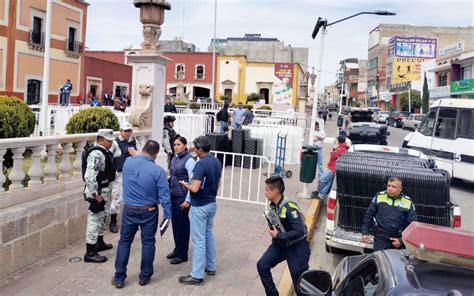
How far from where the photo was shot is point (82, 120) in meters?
9.88

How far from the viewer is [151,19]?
9.15 meters

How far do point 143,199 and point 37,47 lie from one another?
26323 mm

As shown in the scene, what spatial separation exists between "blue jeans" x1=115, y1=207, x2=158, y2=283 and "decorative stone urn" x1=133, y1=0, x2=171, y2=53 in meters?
4.90

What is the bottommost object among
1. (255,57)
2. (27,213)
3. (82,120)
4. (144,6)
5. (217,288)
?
(217,288)

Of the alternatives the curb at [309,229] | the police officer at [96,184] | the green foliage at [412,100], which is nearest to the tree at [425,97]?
the green foliage at [412,100]

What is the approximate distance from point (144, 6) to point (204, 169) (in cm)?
521

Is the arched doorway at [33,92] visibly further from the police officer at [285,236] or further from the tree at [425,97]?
the tree at [425,97]

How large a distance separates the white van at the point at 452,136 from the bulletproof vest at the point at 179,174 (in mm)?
10599

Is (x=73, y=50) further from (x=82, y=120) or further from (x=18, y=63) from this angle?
(x=82, y=120)

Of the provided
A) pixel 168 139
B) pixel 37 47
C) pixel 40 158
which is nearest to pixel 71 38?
pixel 37 47

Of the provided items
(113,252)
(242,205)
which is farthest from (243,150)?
(113,252)

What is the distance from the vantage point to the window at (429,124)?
14.9 metres

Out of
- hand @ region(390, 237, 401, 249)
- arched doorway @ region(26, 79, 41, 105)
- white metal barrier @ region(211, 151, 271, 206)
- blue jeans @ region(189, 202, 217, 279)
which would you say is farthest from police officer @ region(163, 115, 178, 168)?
arched doorway @ region(26, 79, 41, 105)

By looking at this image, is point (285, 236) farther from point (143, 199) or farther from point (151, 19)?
point (151, 19)
